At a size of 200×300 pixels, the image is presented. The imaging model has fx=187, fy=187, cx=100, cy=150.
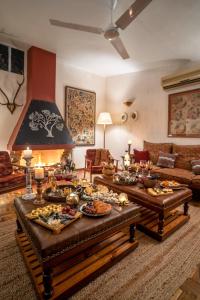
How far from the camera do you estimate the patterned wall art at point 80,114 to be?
17.8 feet

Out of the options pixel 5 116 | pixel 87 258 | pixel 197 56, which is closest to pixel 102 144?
pixel 5 116

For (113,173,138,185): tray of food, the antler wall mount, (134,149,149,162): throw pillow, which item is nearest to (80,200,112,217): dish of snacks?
(113,173,138,185): tray of food

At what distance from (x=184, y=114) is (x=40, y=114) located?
3.49 m

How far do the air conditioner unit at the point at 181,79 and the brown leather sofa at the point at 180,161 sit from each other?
1.47m

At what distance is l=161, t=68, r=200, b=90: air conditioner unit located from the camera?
13.7 ft

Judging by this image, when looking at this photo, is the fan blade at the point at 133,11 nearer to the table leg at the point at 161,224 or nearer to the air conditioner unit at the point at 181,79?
the table leg at the point at 161,224

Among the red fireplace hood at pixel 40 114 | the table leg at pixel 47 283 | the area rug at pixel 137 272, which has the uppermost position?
the red fireplace hood at pixel 40 114

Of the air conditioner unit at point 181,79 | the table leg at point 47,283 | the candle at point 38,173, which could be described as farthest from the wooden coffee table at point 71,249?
the air conditioner unit at point 181,79

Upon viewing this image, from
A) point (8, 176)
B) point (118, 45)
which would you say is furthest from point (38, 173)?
point (118, 45)

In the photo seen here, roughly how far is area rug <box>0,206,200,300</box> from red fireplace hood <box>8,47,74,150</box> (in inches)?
91.3

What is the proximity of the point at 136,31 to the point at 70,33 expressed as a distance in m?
1.21

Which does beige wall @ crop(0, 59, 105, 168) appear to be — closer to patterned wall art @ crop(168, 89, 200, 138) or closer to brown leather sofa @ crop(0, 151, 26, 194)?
brown leather sofa @ crop(0, 151, 26, 194)

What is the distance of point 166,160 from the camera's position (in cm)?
428

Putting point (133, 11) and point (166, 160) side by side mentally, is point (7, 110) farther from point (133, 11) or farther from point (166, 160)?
point (166, 160)
